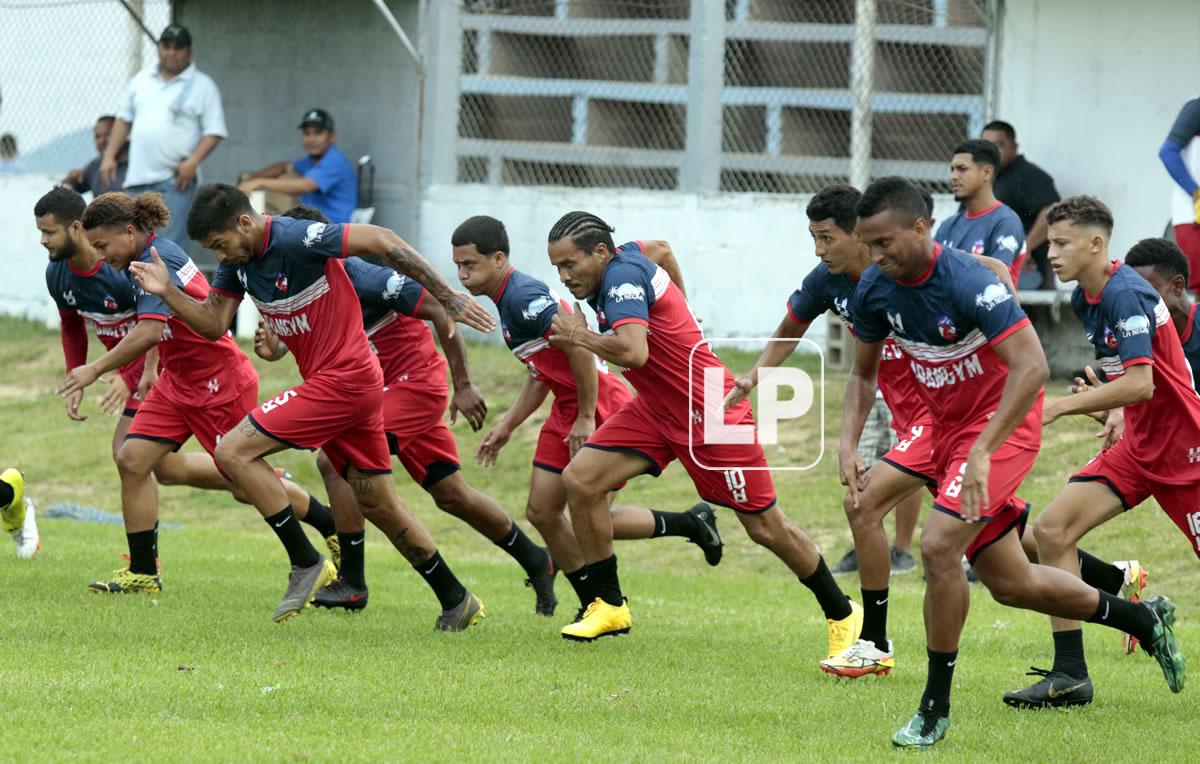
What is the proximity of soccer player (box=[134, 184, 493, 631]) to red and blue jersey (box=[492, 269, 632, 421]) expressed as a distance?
2.49 feet

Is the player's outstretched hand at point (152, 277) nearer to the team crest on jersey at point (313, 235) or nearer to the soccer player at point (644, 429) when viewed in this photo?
the team crest on jersey at point (313, 235)

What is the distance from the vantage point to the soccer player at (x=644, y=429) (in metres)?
8.05

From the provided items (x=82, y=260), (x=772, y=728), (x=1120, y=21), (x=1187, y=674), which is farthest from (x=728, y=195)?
(x=772, y=728)

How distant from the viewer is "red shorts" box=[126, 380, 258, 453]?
387 inches

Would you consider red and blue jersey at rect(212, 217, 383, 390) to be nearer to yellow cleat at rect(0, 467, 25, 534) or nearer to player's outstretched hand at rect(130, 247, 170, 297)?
player's outstretched hand at rect(130, 247, 170, 297)

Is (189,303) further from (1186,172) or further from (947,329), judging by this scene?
(1186,172)

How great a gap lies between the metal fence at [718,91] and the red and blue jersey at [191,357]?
26.7 ft

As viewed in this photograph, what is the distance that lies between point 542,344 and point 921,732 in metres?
3.56

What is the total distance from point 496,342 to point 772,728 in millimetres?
11589

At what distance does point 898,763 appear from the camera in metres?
5.97

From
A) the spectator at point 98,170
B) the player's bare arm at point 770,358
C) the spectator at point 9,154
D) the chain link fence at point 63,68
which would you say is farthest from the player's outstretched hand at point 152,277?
the spectator at point 9,154

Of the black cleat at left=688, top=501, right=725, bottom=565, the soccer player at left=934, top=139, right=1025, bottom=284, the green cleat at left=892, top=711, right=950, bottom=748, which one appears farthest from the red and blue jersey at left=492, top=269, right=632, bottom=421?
the green cleat at left=892, top=711, right=950, bottom=748

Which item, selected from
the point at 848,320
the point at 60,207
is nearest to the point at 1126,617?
the point at 848,320

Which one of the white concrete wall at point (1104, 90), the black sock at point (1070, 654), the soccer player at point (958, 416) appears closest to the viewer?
the soccer player at point (958, 416)
